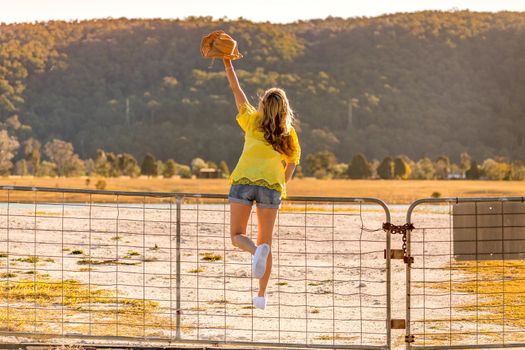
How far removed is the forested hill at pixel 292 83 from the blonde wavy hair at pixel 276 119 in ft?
379

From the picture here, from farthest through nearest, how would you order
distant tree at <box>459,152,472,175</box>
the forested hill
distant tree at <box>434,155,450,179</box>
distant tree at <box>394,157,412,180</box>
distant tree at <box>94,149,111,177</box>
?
the forested hill
distant tree at <box>459,152,472,175</box>
distant tree at <box>434,155,450,179</box>
distant tree at <box>394,157,412,180</box>
distant tree at <box>94,149,111,177</box>

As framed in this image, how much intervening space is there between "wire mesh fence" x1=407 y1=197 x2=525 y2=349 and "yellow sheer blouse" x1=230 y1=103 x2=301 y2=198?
1.40 m

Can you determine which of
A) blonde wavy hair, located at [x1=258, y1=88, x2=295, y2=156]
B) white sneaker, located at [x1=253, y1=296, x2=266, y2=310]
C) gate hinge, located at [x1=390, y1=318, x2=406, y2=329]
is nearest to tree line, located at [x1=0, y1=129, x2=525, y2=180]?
gate hinge, located at [x1=390, y1=318, x2=406, y2=329]

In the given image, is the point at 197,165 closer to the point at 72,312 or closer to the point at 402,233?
the point at 72,312

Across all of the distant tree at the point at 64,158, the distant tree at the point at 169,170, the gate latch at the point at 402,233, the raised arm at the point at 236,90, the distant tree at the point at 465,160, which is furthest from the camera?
the distant tree at the point at 465,160

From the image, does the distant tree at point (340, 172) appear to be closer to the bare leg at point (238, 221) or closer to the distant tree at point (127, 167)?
the distant tree at point (127, 167)

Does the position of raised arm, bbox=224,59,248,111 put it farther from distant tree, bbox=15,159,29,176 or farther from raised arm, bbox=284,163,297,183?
distant tree, bbox=15,159,29,176

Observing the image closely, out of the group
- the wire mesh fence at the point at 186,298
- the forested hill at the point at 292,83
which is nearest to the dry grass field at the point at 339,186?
the forested hill at the point at 292,83

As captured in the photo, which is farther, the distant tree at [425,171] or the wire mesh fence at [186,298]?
the distant tree at [425,171]

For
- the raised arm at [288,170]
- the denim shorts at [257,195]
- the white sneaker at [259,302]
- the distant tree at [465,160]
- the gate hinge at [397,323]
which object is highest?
the distant tree at [465,160]

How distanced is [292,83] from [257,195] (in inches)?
5612

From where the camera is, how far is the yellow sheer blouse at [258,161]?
30.0 feet

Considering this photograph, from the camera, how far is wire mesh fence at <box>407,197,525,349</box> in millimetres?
10578

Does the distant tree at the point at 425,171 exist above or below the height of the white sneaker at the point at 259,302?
above
